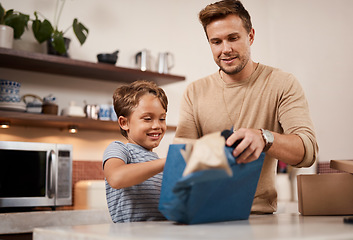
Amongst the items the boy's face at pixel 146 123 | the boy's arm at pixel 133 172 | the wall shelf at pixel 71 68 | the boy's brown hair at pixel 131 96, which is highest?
the wall shelf at pixel 71 68

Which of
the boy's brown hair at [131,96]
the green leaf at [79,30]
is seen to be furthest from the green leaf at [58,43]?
the boy's brown hair at [131,96]

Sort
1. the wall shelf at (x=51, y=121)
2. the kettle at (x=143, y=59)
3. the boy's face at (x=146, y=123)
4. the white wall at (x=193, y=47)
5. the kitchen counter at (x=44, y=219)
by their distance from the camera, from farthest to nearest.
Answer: the kettle at (x=143, y=59), the white wall at (x=193, y=47), the wall shelf at (x=51, y=121), the kitchen counter at (x=44, y=219), the boy's face at (x=146, y=123)

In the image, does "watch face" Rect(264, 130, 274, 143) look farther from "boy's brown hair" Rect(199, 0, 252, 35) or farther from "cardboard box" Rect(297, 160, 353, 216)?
"boy's brown hair" Rect(199, 0, 252, 35)

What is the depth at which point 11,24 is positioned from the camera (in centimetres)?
284

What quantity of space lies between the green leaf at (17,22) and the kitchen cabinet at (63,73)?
20 cm

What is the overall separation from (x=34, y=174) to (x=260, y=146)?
2082mm

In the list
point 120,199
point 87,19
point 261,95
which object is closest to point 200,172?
point 120,199

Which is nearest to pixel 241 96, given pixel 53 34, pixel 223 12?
pixel 223 12

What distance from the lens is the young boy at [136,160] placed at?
1.13m

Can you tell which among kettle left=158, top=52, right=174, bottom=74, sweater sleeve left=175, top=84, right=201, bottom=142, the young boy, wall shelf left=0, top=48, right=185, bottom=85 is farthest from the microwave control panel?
the young boy

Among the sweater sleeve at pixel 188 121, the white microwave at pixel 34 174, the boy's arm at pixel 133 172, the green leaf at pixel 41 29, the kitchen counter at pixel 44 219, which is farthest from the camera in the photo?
the green leaf at pixel 41 29

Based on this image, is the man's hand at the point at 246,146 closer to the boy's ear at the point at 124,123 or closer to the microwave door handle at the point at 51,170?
the boy's ear at the point at 124,123

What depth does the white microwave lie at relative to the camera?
8.63ft

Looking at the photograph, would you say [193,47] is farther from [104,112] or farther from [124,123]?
[124,123]
